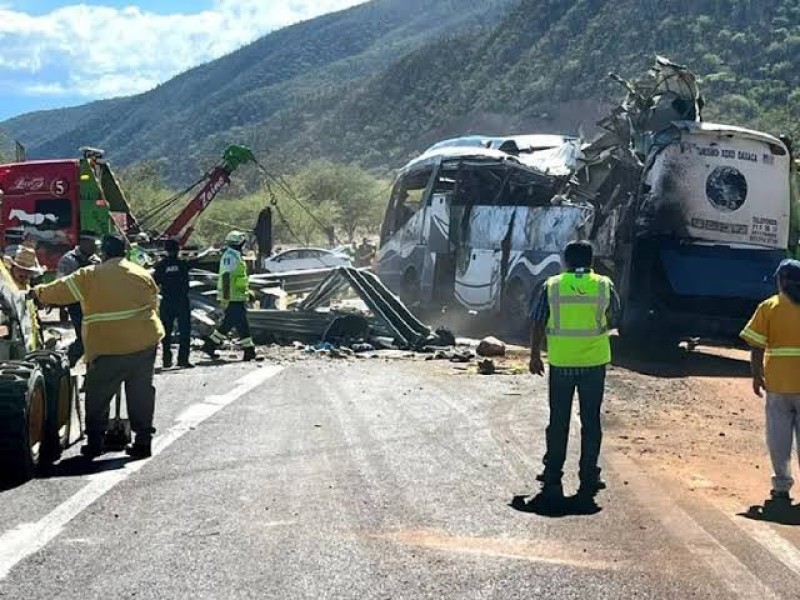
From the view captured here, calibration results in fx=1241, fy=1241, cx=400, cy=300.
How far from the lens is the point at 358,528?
7.00 metres

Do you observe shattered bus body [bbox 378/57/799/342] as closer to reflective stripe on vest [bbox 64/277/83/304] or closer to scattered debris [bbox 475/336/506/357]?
scattered debris [bbox 475/336/506/357]

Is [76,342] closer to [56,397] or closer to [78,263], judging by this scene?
[78,263]

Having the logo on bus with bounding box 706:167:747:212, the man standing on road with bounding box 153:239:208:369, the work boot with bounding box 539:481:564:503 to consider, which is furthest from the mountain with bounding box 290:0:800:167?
the work boot with bounding box 539:481:564:503

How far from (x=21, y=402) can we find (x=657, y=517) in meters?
4.13

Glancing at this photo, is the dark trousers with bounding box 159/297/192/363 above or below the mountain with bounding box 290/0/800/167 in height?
below

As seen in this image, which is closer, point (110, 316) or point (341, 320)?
point (110, 316)

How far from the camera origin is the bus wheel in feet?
80.0

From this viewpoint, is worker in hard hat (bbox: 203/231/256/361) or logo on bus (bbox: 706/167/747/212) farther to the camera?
worker in hard hat (bbox: 203/231/256/361)

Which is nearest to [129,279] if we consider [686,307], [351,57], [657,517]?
[657,517]

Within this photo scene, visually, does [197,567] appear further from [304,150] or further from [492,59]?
[304,150]

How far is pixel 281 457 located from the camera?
9242 millimetres

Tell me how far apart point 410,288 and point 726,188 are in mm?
9092

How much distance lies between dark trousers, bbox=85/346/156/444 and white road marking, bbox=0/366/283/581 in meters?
0.30

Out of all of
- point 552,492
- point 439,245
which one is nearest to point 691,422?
point 552,492
